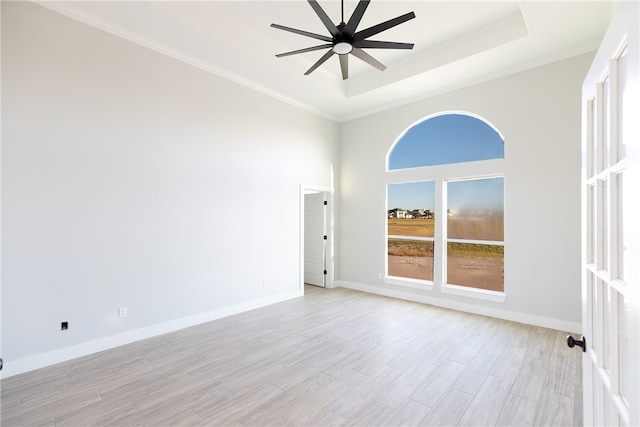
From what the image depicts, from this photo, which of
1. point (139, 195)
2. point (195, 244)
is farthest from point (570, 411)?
point (139, 195)

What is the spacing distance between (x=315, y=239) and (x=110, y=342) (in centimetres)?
397

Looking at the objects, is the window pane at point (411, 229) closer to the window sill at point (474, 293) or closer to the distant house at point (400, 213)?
the distant house at point (400, 213)

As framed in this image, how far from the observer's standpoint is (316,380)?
2.65 metres

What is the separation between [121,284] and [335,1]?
402 centimetres

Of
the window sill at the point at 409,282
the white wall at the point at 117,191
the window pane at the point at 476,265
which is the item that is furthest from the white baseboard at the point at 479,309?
the white wall at the point at 117,191

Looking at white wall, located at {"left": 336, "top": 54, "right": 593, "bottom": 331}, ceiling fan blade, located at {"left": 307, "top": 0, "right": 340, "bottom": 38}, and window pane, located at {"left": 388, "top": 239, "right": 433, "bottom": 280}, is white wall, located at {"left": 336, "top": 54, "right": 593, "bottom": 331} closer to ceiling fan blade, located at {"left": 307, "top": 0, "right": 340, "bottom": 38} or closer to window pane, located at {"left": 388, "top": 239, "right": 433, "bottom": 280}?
window pane, located at {"left": 388, "top": 239, "right": 433, "bottom": 280}

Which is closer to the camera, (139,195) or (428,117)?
(139,195)

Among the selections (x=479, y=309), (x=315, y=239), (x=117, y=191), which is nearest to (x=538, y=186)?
(x=479, y=309)

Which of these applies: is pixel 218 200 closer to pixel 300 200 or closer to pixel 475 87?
pixel 300 200

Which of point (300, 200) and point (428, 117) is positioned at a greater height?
point (428, 117)

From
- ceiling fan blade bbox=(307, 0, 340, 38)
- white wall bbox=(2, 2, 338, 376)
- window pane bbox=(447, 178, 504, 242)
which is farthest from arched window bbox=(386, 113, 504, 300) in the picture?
ceiling fan blade bbox=(307, 0, 340, 38)

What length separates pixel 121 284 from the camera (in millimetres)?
3402

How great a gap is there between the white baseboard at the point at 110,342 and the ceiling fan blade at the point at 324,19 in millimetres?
3820

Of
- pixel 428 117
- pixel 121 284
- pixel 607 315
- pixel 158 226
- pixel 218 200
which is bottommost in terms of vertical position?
pixel 121 284
